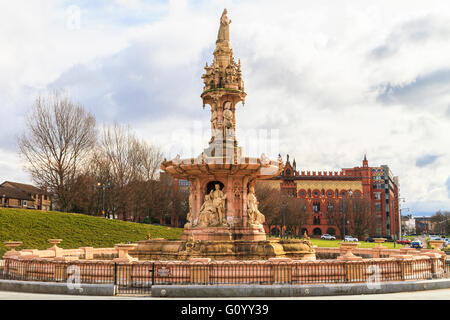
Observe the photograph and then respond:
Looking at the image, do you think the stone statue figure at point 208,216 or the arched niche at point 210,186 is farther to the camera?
the arched niche at point 210,186

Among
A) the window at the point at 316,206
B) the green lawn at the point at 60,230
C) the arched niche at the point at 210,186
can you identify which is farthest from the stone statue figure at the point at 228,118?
the window at the point at 316,206

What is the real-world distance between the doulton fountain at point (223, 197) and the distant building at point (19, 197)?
6214 centimetres

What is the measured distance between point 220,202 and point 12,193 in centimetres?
7506

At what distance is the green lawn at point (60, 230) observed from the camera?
33344 mm

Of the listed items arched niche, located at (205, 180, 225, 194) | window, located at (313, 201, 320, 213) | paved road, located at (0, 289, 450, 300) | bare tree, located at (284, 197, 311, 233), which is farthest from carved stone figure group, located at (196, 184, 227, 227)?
window, located at (313, 201, 320, 213)

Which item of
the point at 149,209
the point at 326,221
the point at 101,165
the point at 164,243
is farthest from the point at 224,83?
the point at 326,221

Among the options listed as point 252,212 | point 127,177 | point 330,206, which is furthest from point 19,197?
point 252,212

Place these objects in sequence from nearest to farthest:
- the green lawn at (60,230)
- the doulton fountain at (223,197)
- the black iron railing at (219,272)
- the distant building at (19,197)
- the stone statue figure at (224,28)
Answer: the black iron railing at (219,272) → the doulton fountain at (223,197) → the stone statue figure at (224,28) → the green lawn at (60,230) → the distant building at (19,197)

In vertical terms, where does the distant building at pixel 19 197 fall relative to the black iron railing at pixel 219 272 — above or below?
above

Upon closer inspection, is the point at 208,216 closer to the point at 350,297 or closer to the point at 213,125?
the point at 213,125

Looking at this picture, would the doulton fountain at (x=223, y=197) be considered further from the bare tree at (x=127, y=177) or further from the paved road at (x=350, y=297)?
the bare tree at (x=127, y=177)

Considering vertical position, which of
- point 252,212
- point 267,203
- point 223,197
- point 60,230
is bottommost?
point 60,230

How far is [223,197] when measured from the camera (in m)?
19.8

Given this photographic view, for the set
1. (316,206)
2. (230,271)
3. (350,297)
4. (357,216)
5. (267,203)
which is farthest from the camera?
(316,206)
